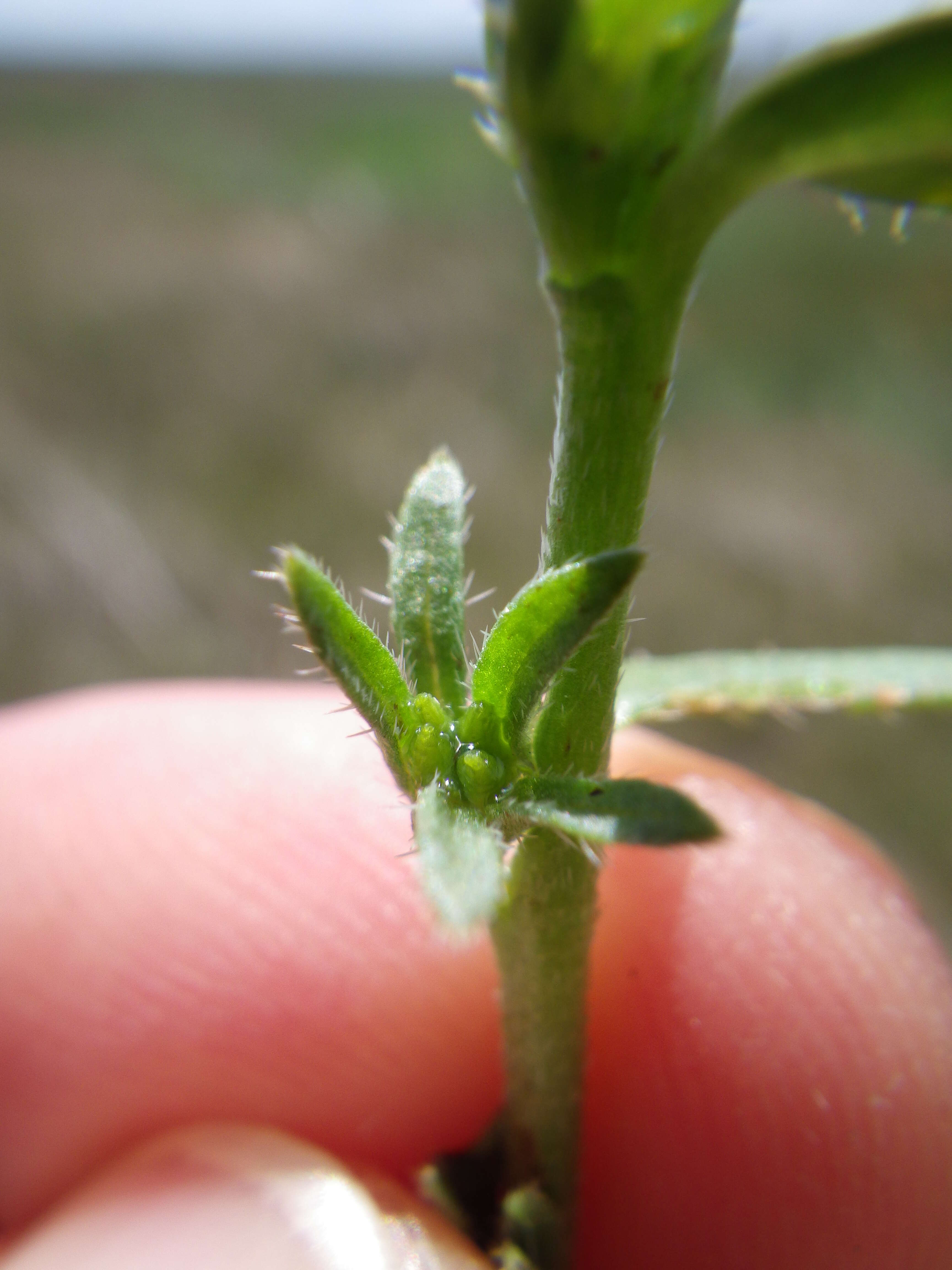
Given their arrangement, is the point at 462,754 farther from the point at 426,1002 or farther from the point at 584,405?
the point at 426,1002

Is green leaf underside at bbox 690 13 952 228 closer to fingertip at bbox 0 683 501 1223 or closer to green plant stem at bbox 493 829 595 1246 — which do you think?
green plant stem at bbox 493 829 595 1246

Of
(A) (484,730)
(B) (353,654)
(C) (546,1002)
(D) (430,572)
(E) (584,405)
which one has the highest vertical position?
(E) (584,405)

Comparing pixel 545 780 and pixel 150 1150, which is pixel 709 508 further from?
pixel 545 780

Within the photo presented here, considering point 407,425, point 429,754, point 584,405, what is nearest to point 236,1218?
point 429,754

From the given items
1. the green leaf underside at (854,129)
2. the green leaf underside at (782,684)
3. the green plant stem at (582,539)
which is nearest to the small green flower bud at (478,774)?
the green plant stem at (582,539)

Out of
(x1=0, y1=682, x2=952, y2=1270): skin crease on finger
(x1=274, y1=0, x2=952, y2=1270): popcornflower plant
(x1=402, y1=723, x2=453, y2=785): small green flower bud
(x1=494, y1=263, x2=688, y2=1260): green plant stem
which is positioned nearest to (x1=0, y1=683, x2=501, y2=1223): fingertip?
(x1=0, y1=682, x2=952, y2=1270): skin crease on finger

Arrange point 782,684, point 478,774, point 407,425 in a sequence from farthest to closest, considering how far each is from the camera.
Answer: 1. point 407,425
2. point 782,684
3. point 478,774

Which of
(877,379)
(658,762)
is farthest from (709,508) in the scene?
(658,762)
